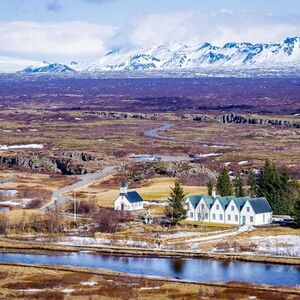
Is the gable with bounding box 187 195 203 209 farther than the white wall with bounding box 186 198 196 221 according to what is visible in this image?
No

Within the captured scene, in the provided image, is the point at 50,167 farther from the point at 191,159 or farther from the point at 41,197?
the point at 41,197

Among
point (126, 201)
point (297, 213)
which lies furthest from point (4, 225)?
point (297, 213)

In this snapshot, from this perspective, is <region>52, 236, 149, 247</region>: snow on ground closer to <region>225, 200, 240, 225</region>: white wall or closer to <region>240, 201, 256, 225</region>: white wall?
<region>225, 200, 240, 225</region>: white wall

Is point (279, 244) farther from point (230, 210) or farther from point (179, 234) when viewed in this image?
point (230, 210)

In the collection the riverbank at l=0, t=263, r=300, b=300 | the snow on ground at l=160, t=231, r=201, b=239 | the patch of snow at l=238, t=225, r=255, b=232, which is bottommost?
the riverbank at l=0, t=263, r=300, b=300

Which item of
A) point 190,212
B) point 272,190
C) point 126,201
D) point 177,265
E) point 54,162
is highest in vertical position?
point 54,162

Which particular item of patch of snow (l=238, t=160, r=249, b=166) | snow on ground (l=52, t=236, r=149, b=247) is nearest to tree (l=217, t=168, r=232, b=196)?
snow on ground (l=52, t=236, r=149, b=247)

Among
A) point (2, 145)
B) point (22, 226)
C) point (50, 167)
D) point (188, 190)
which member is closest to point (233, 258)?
point (22, 226)

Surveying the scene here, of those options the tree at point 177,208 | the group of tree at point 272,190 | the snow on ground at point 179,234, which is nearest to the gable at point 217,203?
the tree at point 177,208
